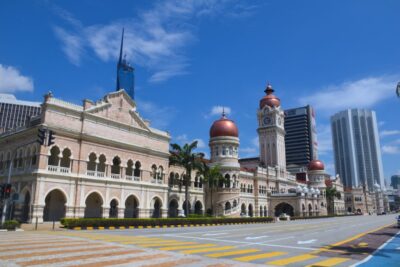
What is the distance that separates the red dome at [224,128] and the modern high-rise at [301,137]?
328 ft

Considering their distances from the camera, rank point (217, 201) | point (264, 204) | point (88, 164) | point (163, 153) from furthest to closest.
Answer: point (264, 204), point (217, 201), point (163, 153), point (88, 164)

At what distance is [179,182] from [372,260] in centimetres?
4055

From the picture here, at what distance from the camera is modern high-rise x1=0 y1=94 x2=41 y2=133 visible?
11452 cm

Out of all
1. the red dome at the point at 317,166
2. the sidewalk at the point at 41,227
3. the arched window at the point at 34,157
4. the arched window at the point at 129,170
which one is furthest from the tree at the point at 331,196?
the sidewalk at the point at 41,227

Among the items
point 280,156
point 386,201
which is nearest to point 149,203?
point 280,156

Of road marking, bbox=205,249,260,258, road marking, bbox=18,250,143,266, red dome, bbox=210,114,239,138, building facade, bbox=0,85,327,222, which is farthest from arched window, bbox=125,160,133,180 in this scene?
road marking, bbox=18,250,143,266

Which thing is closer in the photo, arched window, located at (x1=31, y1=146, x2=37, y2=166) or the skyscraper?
arched window, located at (x1=31, y1=146, x2=37, y2=166)

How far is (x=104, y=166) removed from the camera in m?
40.4

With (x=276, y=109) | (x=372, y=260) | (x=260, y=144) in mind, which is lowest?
(x=372, y=260)

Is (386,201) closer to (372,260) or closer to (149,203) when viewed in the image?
(149,203)

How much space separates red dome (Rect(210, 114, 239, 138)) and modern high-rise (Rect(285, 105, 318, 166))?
10003cm

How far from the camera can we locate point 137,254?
1294 cm

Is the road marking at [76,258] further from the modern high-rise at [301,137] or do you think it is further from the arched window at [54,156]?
the modern high-rise at [301,137]

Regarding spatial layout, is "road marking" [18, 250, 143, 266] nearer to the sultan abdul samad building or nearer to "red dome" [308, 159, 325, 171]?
the sultan abdul samad building
